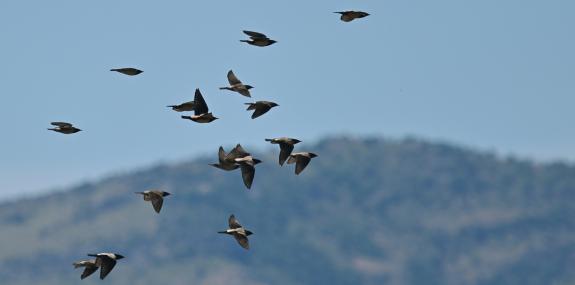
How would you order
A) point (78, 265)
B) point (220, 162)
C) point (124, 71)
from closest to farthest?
1. point (78, 265)
2. point (220, 162)
3. point (124, 71)

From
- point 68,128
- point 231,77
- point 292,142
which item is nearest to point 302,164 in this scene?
point 292,142

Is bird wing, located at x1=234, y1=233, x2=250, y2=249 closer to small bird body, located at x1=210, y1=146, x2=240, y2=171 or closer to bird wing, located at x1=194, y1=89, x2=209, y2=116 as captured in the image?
small bird body, located at x1=210, y1=146, x2=240, y2=171

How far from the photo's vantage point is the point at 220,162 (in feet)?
162

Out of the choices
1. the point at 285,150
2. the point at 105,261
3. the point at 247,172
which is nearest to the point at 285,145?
the point at 285,150

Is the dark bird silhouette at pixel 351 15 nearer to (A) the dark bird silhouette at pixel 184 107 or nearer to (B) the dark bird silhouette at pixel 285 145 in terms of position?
(B) the dark bird silhouette at pixel 285 145

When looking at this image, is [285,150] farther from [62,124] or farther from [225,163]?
[62,124]

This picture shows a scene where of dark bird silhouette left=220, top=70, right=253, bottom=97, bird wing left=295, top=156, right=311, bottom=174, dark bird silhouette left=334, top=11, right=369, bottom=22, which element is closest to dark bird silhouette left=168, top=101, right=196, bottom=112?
dark bird silhouette left=220, top=70, right=253, bottom=97

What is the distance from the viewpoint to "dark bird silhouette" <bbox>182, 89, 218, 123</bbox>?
50.0m

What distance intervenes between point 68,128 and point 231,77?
5.82 m

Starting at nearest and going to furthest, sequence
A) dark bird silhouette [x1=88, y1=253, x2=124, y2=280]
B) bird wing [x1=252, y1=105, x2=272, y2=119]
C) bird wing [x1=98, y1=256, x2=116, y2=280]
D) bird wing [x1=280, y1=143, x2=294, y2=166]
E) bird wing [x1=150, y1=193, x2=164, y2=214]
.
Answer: dark bird silhouette [x1=88, y1=253, x2=124, y2=280] < bird wing [x1=98, y1=256, x2=116, y2=280] < bird wing [x1=280, y1=143, x2=294, y2=166] < bird wing [x1=150, y1=193, x2=164, y2=214] < bird wing [x1=252, y1=105, x2=272, y2=119]

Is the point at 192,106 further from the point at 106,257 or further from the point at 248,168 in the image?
the point at 106,257

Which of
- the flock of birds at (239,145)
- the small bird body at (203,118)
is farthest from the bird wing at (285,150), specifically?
the small bird body at (203,118)

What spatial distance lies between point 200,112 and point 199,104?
11.9 inches

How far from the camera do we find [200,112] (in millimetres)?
50438
